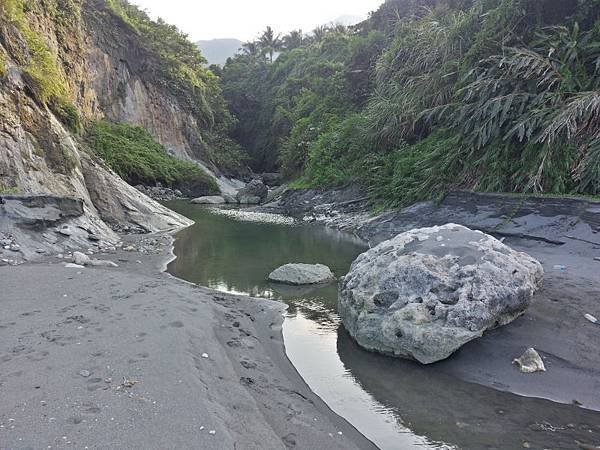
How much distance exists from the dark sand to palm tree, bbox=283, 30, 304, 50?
6598cm

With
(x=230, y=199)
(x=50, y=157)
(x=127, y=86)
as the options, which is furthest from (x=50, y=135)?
(x=127, y=86)

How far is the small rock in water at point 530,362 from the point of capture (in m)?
4.98

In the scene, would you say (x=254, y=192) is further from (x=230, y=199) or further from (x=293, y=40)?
(x=293, y=40)

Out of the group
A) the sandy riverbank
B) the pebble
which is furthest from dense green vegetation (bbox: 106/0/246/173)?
the pebble

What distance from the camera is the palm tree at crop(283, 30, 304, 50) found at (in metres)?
66.9

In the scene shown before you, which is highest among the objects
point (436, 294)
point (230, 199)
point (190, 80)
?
point (190, 80)

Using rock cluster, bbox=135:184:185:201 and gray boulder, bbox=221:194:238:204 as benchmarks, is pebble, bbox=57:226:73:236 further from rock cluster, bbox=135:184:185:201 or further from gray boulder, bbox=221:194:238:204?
gray boulder, bbox=221:194:238:204

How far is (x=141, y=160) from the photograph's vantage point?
29.9 meters

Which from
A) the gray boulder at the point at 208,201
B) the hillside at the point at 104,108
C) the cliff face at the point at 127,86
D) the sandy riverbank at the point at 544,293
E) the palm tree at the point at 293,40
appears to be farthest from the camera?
the palm tree at the point at 293,40

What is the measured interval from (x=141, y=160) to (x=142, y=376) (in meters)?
28.0

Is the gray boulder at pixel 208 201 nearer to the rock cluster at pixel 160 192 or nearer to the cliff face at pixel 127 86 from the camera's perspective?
the rock cluster at pixel 160 192

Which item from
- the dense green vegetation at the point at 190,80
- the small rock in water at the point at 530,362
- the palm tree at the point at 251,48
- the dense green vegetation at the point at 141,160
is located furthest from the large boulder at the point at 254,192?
Answer: the palm tree at the point at 251,48

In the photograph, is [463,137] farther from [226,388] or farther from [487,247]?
[226,388]

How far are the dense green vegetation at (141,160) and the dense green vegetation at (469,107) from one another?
287 inches
